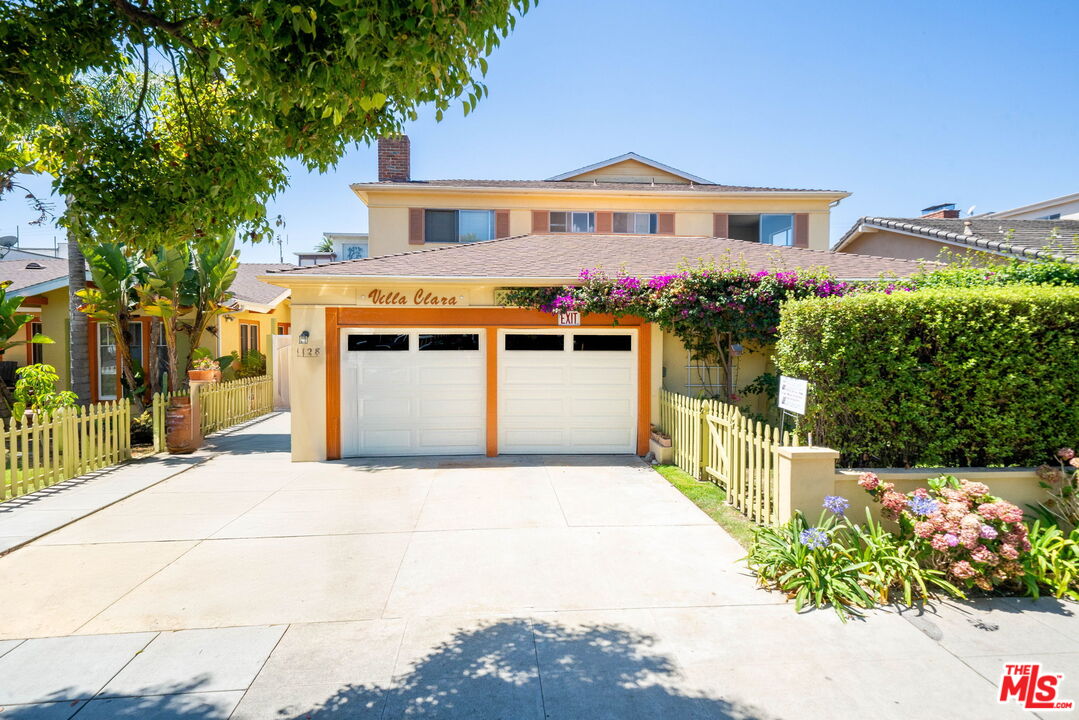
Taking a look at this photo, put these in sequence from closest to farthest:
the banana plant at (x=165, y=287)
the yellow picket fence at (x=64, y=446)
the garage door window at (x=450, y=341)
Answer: the yellow picket fence at (x=64, y=446) → the garage door window at (x=450, y=341) → the banana plant at (x=165, y=287)

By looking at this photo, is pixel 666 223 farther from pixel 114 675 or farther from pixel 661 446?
pixel 114 675

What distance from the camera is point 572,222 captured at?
19.8 meters

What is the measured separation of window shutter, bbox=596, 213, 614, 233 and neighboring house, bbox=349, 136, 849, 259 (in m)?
0.03

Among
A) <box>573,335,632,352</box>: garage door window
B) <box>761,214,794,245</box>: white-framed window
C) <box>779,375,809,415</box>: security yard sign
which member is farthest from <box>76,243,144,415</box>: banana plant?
<box>761,214,794,245</box>: white-framed window

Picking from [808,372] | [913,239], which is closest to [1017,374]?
[808,372]

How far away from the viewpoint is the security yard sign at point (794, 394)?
19.4 feet

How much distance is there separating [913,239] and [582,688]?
19080mm

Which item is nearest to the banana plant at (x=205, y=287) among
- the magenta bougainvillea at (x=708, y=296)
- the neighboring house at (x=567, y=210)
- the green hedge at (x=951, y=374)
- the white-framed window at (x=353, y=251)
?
the neighboring house at (x=567, y=210)

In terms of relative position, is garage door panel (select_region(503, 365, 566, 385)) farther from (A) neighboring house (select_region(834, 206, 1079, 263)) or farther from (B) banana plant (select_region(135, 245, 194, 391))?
(A) neighboring house (select_region(834, 206, 1079, 263))

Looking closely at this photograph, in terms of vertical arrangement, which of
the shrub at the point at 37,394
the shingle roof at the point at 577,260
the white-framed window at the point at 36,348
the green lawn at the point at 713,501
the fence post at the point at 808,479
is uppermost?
the shingle roof at the point at 577,260

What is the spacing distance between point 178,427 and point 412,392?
487cm

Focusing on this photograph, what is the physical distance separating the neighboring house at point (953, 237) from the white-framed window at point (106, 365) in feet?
68.7

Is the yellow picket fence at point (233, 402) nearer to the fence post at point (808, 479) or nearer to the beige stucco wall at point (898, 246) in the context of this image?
the fence post at point (808, 479)

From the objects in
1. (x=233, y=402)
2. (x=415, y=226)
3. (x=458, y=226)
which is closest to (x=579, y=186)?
(x=458, y=226)
